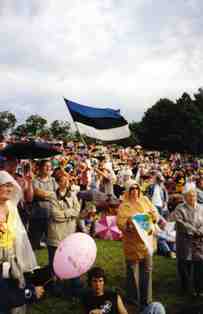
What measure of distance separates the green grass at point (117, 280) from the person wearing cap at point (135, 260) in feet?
1.64

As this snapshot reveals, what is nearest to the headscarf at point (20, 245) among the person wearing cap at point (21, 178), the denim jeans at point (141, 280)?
the person wearing cap at point (21, 178)

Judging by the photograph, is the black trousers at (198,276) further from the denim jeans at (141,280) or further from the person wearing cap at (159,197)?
the person wearing cap at (159,197)

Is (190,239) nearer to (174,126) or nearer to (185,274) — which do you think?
(185,274)

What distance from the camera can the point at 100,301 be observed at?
4801mm

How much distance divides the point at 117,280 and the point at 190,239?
160 centimetres

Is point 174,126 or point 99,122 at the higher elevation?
point 174,126

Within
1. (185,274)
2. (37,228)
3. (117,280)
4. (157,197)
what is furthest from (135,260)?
(157,197)

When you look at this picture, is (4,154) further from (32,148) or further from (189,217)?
(189,217)

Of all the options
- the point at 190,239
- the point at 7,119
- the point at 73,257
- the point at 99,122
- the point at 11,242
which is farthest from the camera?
the point at 7,119

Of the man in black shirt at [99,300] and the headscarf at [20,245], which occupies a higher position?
the headscarf at [20,245]

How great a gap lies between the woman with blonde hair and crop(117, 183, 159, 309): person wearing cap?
2.53m

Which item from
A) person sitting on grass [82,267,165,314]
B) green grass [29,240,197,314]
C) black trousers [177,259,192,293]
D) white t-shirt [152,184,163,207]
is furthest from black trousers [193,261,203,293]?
white t-shirt [152,184,163,207]

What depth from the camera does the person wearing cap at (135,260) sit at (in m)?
6.21

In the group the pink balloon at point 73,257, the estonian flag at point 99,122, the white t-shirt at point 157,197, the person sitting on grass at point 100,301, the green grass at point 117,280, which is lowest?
the green grass at point 117,280
